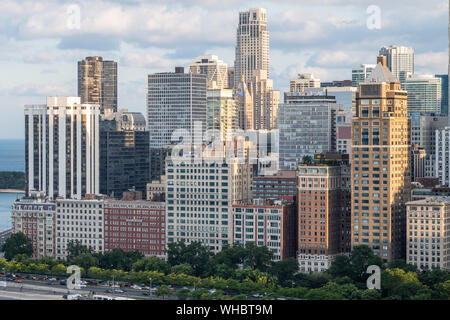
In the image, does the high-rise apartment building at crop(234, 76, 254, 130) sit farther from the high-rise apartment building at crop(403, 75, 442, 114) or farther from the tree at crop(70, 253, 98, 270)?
the tree at crop(70, 253, 98, 270)

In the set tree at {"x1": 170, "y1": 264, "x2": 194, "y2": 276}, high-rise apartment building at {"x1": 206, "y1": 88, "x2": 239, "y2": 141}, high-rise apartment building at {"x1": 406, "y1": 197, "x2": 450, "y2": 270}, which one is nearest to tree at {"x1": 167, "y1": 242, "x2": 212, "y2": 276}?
tree at {"x1": 170, "y1": 264, "x2": 194, "y2": 276}

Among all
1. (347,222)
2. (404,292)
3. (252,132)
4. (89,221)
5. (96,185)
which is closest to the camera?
(404,292)

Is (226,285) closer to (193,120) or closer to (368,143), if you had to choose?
(368,143)

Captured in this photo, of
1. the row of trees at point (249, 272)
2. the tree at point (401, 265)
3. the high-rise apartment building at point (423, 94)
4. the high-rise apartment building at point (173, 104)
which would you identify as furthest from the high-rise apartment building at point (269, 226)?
the high-rise apartment building at point (423, 94)

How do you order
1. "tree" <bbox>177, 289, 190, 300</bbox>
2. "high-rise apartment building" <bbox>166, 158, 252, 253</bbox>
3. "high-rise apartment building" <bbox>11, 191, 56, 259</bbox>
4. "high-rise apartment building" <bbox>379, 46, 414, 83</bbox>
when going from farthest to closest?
"high-rise apartment building" <bbox>379, 46, 414, 83</bbox>
"high-rise apartment building" <bbox>11, 191, 56, 259</bbox>
"high-rise apartment building" <bbox>166, 158, 252, 253</bbox>
"tree" <bbox>177, 289, 190, 300</bbox>
